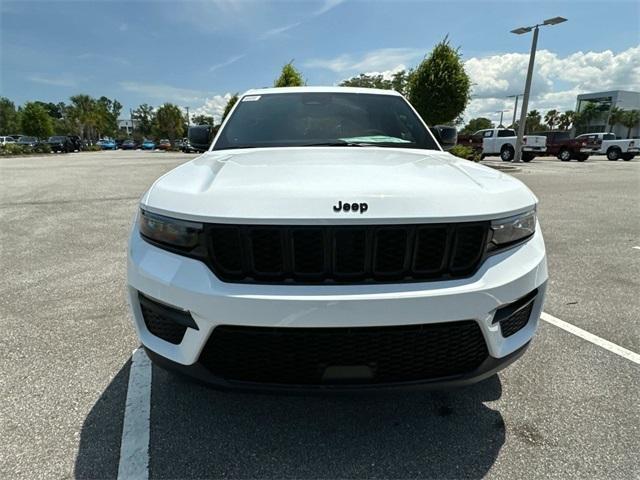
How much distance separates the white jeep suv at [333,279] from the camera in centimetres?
151

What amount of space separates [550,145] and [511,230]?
30.0 metres

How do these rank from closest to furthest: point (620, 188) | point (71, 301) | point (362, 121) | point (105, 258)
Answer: point (362, 121) → point (71, 301) → point (105, 258) → point (620, 188)

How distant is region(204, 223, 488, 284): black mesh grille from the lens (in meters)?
1.54

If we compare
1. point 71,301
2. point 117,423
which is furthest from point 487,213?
point 71,301

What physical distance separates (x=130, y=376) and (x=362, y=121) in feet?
8.14

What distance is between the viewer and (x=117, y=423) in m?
1.99

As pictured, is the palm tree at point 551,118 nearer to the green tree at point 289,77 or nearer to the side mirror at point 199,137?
the green tree at point 289,77

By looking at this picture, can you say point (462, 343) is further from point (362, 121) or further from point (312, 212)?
point (362, 121)

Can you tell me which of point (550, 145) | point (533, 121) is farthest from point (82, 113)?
point (533, 121)

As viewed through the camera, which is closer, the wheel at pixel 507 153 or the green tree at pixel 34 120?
the wheel at pixel 507 153

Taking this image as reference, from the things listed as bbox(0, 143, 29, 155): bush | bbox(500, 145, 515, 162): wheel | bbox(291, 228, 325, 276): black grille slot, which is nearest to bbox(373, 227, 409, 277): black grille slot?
bbox(291, 228, 325, 276): black grille slot

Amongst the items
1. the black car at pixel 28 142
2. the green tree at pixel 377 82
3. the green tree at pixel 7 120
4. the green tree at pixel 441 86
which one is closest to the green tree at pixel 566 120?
the green tree at pixel 377 82

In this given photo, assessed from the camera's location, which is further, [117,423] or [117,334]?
[117,334]

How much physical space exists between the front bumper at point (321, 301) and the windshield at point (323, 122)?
144 centimetres
